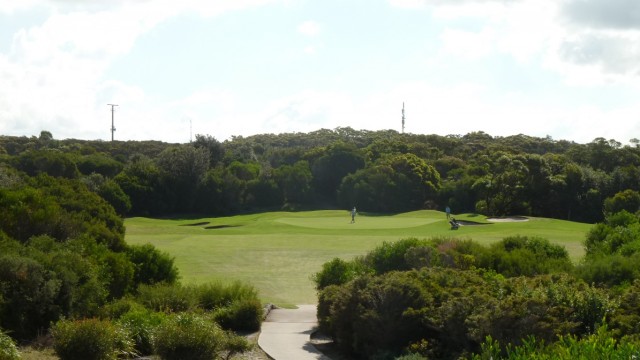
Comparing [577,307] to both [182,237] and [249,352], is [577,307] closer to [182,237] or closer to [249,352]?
[249,352]

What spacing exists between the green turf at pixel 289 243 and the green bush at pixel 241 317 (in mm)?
5972

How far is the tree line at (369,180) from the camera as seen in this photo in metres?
68.1

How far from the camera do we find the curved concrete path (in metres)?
15.0

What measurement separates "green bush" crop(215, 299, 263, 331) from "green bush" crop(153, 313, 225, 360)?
4334mm

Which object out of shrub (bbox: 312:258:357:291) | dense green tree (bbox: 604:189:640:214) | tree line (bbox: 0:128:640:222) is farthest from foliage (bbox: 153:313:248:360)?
tree line (bbox: 0:128:640:222)

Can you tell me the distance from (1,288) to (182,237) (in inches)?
1188

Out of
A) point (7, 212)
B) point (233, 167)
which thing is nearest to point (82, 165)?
point (233, 167)

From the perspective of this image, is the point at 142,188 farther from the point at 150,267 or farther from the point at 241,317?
the point at 241,317

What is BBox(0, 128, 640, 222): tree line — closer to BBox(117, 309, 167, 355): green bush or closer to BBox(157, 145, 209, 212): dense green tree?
BBox(157, 145, 209, 212): dense green tree

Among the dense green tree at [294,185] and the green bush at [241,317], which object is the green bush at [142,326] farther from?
the dense green tree at [294,185]

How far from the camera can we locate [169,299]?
19.6 metres

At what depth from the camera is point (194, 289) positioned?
2080 centimetres

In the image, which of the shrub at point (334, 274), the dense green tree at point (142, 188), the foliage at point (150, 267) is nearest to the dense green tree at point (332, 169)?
the dense green tree at point (142, 188)

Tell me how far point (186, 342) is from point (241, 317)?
4.91 metres
